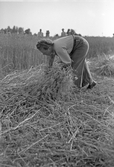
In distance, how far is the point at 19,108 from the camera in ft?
7.84

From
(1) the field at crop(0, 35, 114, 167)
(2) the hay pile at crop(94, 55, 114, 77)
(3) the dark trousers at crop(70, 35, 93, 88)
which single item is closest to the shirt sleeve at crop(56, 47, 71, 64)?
(1) the field at crop(0, 35, 114, 167)

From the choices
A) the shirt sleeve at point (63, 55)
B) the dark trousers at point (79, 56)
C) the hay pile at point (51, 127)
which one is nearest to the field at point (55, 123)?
the hay pile at point (51, 127)

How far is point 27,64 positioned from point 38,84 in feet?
6.61

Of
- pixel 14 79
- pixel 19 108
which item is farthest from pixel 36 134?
pixel 14 79

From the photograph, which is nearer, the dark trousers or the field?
the field

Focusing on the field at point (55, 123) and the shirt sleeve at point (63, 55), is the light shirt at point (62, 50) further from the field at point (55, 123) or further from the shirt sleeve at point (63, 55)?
the field at point (55, 123)

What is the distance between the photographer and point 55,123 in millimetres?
2172

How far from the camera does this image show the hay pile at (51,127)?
5.44 feet

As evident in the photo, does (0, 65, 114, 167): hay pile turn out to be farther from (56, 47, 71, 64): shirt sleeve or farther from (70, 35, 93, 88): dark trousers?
(70, 35, 93, 88): dark trousers

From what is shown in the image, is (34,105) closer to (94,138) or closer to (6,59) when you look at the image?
(94,138)

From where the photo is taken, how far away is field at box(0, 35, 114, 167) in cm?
166

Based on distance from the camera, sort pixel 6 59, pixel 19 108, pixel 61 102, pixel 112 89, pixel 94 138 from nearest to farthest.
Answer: pixel 94 138 < pixel 19 108 < pixel 61 102 < pixel 112 89 < pixel 6 59

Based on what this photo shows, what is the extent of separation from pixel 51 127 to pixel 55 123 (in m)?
0.08

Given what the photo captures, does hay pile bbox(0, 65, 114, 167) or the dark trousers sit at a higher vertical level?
the dark trousers
